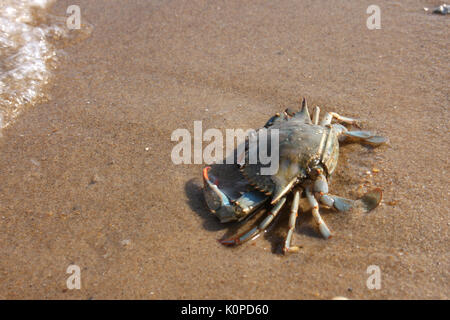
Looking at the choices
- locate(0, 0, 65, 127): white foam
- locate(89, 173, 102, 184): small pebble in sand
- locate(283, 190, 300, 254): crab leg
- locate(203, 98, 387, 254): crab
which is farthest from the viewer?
locate(0, 0, 65, 127): white foam

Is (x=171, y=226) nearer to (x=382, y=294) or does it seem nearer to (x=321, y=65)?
(x=382, y=294)

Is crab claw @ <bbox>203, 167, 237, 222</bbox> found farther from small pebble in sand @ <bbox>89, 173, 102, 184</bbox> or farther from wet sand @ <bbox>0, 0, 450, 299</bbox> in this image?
small pebble in sand @ <bbox>89, 173, 102, 184</bbox>

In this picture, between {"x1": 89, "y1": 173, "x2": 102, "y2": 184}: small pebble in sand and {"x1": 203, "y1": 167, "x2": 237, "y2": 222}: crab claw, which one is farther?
{"x1": 89, "y1": 173, "x2": 102, "y2": 184}: small pebble in sand

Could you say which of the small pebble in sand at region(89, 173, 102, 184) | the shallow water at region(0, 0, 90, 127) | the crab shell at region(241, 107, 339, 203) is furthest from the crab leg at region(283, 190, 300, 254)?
the shallow water at region(0, 0, 90, 127)

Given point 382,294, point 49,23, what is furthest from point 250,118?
point 49,23

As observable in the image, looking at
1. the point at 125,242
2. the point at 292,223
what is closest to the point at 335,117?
the point at 292,223

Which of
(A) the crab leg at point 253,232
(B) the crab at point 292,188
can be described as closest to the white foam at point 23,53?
(B) the crab at point 292,188
